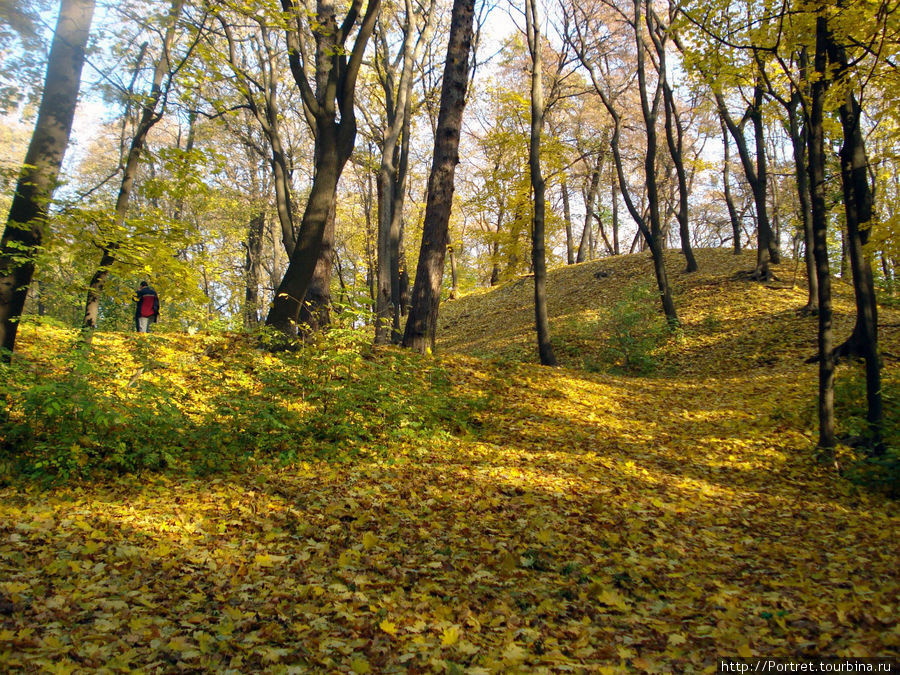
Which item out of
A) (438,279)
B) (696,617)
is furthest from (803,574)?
(438,279)

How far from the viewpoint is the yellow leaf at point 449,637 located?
2764 millimetres

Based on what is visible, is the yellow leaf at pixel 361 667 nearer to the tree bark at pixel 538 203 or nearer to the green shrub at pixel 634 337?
the tree bark at pixel 538 203

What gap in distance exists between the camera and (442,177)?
29.2 feet

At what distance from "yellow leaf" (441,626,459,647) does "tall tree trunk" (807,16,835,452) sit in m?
5.48

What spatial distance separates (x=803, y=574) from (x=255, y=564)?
3.95 meters

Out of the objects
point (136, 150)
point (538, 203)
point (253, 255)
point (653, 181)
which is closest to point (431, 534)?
point (538, 203)

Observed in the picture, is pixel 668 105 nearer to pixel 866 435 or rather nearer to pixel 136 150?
pixel 866 435

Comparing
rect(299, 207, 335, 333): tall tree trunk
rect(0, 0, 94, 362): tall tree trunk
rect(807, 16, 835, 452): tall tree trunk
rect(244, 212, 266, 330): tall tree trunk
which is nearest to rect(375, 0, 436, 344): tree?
rect(299, 207, 335, 333): tall tree trunk

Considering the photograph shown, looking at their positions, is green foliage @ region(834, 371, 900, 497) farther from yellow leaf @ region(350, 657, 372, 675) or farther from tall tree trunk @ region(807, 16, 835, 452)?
yellow leaf @ region(350, 657, 372, 675)

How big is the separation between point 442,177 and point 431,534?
6502 mm

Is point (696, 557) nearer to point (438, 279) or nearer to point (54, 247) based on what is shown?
point (438, 279)

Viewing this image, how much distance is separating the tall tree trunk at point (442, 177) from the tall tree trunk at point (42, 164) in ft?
16.4

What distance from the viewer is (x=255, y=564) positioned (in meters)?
3.46

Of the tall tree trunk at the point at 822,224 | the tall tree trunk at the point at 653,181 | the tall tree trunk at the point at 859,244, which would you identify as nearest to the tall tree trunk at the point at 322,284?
the tall tree trunk at the point at 822,224
